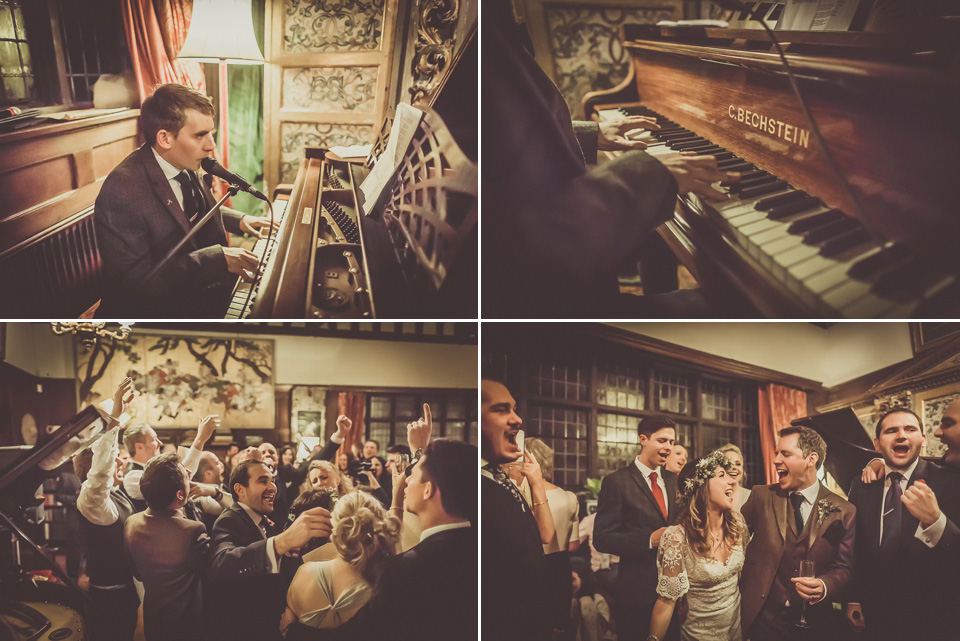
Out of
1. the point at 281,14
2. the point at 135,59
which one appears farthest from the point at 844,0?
the point at 135,59

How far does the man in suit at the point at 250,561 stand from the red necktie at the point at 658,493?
1.20m

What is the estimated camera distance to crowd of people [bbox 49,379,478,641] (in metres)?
2.75

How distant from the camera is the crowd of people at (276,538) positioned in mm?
2754

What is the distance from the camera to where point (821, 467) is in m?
2.76

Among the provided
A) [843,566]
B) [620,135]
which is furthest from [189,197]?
[843,566]

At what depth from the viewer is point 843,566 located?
2748 mm

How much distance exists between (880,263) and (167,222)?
249 centimetres

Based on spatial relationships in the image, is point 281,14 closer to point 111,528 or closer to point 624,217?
point 624,217

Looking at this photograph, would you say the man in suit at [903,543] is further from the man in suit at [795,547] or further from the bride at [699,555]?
the bride at [699,555]

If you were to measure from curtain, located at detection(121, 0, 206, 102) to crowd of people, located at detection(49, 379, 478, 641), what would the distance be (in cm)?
113

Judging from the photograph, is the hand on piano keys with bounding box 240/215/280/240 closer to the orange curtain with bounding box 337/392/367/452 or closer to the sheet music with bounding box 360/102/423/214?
the sheet music with bounding box 360/102/423/214

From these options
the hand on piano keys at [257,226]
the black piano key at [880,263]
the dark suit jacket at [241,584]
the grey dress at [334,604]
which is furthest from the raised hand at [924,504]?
the hand on piano keys at [257,226]

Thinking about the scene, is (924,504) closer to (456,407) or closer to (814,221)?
(814,221)

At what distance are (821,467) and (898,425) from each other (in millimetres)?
311
